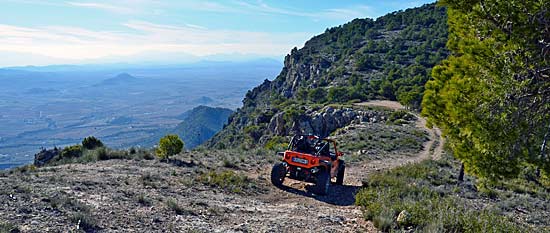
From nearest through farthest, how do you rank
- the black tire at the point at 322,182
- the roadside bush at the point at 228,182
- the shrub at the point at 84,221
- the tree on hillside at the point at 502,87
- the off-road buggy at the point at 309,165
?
the tree on hillside at the point at 502,87, the shrub at the point at 84,221, the black tire at the point at 322,182, the off-road buggy at the point at 309,165, the roadside bush at the point at 228,182

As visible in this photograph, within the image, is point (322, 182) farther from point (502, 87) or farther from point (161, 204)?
point (502, 87)

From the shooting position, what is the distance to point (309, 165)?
37.6ft

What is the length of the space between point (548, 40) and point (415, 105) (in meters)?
40.0

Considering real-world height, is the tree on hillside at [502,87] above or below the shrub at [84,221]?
above

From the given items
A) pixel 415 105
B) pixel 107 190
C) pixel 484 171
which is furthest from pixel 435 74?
pixel 415 105

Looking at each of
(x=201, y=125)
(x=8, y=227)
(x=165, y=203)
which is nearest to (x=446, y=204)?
(x=165, y=203)

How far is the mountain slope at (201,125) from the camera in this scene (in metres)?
97.4

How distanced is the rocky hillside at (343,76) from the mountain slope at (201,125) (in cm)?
1705

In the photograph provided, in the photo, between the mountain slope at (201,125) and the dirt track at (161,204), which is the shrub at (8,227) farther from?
the mountain slope at (201,125)

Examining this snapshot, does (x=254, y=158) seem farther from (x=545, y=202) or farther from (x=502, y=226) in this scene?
(x=502, y=226)

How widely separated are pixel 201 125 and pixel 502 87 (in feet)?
342

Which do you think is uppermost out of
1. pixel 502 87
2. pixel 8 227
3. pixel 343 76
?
pixel 502 87

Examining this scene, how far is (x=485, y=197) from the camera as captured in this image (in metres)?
12.7

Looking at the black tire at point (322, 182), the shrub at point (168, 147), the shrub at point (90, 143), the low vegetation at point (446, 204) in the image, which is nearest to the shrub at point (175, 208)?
the low vegetation at point (446, 204)
